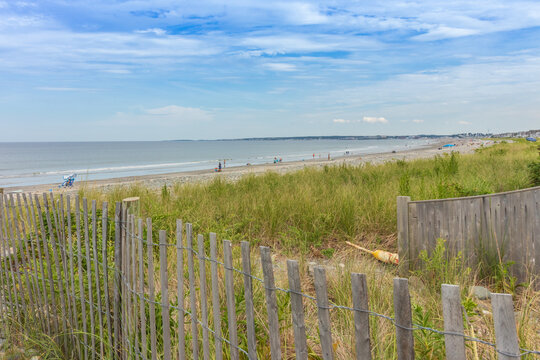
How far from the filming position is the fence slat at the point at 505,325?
151 centimetres

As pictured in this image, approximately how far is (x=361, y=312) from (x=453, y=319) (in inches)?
16.2

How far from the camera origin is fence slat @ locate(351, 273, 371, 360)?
187cm

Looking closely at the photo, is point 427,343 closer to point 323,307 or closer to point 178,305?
point 323,307

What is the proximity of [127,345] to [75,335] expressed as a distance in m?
1.03

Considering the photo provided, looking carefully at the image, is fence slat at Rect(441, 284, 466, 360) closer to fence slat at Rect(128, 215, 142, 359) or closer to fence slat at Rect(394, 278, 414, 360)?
fence slat at Rect(394, 278, 414, 360)

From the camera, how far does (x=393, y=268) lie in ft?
18.6

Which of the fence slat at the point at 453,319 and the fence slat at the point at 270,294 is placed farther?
the fence slat at the point at 270,294

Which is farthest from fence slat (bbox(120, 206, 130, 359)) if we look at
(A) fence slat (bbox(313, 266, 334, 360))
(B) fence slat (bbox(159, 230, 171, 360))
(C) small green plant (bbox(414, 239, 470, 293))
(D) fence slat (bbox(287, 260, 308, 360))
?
(C) small green plant (bbox(414, 239, 470, 293))

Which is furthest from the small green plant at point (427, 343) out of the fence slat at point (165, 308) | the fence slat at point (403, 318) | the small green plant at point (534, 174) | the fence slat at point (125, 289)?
the small green plant at point (534, 174)

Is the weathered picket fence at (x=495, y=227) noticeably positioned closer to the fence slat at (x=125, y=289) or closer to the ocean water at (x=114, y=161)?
the fence slat at (x=125, y=289)

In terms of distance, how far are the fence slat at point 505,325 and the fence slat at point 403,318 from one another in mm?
339

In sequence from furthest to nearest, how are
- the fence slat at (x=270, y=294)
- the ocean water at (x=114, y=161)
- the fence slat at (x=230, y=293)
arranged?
the ocean water at (x=114, y=161) < the fence slat at (x=230, y=293) < the fence slat at (x=270, y=294)

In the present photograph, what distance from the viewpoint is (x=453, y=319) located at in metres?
1.64

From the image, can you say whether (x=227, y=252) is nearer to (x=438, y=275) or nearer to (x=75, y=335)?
(x=75, y=335)
